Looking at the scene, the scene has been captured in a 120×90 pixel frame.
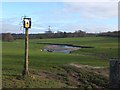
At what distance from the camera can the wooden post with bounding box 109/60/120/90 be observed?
14.9 metres

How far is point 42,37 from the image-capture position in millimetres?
124250

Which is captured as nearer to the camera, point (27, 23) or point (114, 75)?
point (114, 75)

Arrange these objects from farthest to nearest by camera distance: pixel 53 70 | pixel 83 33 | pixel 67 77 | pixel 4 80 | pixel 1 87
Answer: pixel 83 33 < pixel 53 70 < pixel 67 77 < pixel 4 80 < pixel 1 87

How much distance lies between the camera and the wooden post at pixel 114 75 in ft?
48.7

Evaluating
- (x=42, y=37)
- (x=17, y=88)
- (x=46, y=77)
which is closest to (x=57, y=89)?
(x=17, y=88)

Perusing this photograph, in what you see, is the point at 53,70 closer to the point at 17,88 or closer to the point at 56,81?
the point at 56,81

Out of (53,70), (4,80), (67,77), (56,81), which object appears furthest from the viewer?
(53,70)

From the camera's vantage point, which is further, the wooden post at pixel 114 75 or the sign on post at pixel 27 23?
the sign on post at pixel 27 23

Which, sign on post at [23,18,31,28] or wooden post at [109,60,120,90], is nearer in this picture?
wooden post at [109,60,120,90]

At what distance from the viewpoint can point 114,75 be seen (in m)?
15.1

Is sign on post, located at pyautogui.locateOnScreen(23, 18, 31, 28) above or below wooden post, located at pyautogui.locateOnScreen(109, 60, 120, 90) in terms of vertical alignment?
above

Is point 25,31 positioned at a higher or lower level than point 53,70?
higher

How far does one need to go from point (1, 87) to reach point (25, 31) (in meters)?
5.12

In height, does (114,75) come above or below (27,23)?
below
